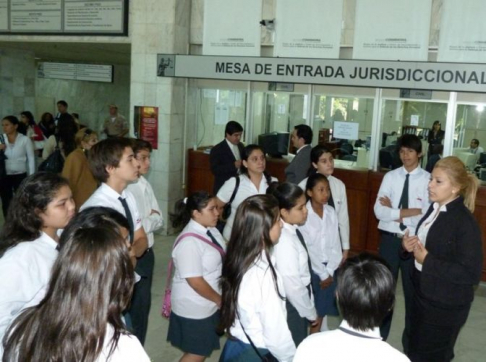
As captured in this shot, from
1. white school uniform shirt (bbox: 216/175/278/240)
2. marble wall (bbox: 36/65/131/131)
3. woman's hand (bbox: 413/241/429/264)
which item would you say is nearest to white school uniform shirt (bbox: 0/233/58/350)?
woman's hand (bbox: 413/241/429/264)

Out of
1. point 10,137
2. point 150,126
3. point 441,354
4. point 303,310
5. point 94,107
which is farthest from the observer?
point 94,107

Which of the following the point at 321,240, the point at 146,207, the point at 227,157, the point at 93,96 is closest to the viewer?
the point at 146,207

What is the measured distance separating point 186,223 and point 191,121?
462cm

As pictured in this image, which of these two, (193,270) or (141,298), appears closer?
(193,270)

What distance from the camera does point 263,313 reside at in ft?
7.72

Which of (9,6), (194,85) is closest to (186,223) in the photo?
(194,85)

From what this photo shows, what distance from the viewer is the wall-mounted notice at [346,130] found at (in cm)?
677

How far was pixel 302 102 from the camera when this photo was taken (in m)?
7.10

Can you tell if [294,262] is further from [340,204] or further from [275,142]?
[275,142]

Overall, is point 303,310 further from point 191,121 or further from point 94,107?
point 94,107

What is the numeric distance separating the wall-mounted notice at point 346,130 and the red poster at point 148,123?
96.2 inches

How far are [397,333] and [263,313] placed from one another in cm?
269

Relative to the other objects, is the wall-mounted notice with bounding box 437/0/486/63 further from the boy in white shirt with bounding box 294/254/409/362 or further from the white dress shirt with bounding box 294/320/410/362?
the white dress shirt with bounding box 294/320/410/362

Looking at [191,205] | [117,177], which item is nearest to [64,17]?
[117,177]
